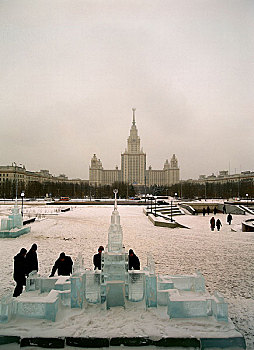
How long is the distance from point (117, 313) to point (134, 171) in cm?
15772

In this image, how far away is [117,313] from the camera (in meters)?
5.44

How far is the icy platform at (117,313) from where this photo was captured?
4.67 metres

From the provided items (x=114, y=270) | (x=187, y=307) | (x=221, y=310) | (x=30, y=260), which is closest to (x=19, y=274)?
(x=30, y=260)

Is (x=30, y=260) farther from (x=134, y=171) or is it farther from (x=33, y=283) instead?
(x=134, y=171)

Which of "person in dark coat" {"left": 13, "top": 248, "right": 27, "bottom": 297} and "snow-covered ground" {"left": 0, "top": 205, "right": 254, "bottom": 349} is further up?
"person in dark coat" {"left": 13, "top": 248, "right": 27, "bottom": 297}

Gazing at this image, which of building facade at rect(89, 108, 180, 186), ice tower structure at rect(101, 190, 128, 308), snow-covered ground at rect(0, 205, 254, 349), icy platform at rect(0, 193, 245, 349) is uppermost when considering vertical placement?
building facade at rect(89, 108, 180, 186)

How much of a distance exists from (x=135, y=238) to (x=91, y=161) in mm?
157632

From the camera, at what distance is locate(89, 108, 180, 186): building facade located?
16238 cm

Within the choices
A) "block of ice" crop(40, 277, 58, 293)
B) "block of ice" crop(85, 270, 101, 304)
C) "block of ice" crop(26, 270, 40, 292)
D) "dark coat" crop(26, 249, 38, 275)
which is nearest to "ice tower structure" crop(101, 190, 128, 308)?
"block of ice" crop(85, 270, 101, 304)

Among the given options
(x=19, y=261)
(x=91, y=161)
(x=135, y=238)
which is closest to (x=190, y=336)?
(x=19, y=261)

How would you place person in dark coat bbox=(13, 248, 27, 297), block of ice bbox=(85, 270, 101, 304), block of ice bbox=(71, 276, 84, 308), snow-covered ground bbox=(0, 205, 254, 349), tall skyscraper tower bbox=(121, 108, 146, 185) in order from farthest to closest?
tall skyscraper tower bbox=(121, 108, 146, 185)
person in dark coat bbox=(13, 248, 27, 297)
snow-covered ground bbox=(0, 205, 254, 349)
block of ice bbox=(85, 270, 101, 304)
block of ice bbox=(71, 276, 84, 308)

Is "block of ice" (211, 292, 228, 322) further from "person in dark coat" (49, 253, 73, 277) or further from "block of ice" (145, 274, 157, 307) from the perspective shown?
"person in dark coat" (49, 253, 73, 277)

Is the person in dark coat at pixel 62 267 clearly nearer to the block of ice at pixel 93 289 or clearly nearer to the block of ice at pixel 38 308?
the block of ice at pixel 93 289

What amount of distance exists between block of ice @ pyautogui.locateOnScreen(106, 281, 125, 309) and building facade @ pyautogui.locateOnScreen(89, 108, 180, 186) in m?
144
